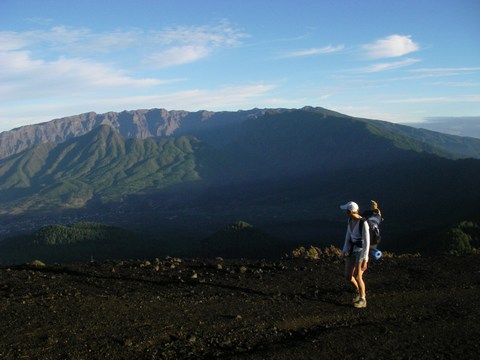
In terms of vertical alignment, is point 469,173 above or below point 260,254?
above

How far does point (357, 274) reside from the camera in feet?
37.3

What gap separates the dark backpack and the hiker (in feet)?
0.48

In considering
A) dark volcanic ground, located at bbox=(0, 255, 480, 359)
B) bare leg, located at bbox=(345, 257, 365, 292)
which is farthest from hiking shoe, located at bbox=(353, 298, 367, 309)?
bare leg, located at bbox=(345, 257, 365, 292)

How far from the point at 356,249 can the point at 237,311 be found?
3243 mm

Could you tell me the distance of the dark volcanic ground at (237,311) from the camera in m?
8.26

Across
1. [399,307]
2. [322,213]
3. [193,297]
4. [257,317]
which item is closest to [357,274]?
Answer: [399,307]

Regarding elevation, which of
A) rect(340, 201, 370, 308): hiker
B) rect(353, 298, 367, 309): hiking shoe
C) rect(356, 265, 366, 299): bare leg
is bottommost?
rect(353, 298, 367, 309): hiking shoe

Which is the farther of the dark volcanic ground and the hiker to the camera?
the hiker

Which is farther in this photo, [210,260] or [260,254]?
[260,254]

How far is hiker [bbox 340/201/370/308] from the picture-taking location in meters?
11.4

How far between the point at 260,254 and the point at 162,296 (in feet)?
→ 231

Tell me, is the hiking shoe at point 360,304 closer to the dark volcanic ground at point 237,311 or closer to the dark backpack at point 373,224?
the dark volcanic ground at point 237,311

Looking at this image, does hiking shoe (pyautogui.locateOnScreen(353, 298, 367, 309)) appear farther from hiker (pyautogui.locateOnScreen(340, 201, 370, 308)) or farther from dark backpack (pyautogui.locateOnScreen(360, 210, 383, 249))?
dark backpack (pyautogui.locateOnScreen(360, 210, 383, 249))

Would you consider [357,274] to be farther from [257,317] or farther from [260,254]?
[260,254]
